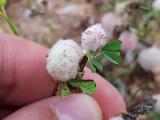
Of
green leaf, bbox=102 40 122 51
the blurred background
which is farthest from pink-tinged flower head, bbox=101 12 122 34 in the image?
green leaf, bbox=102 40 122 51

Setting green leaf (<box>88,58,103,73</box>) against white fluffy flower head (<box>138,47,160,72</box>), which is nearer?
→ green leaf (<box>88,58,103,73</box>)

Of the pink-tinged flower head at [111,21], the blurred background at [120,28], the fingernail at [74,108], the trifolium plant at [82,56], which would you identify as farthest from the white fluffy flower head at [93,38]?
the pink-tinged flower head at [111,21]

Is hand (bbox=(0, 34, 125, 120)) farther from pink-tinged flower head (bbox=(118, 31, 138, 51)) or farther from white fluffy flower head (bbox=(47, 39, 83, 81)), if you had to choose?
pink-tinged flower head (bbox=(118, 31, 138, 51))

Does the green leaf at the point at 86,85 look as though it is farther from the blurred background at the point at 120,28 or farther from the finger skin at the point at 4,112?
the blurred background at the point at 120,28

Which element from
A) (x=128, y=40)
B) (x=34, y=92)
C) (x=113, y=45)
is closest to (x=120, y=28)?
(x=128, y=40)

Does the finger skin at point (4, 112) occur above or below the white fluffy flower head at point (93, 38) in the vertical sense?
below

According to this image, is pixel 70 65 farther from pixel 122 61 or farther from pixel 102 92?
pixel 122 61

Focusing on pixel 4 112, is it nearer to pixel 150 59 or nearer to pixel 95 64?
pixel 95 64
